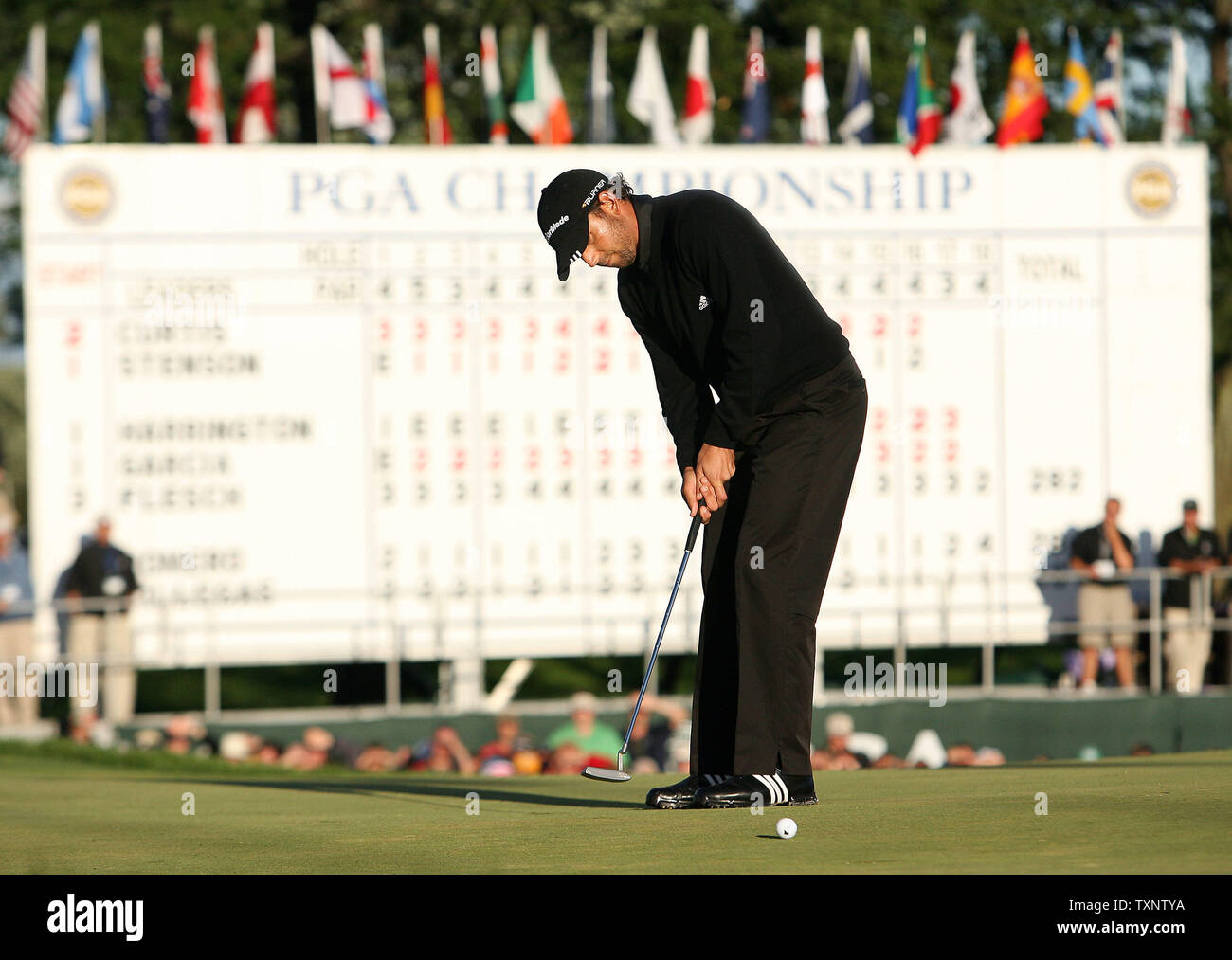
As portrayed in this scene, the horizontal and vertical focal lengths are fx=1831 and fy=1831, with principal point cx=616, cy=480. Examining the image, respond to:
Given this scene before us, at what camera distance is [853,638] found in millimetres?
15406

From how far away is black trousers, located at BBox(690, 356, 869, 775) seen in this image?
201 inches

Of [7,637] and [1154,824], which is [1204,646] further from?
[1154,824]

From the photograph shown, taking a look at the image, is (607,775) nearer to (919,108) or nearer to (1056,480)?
(1056,480)

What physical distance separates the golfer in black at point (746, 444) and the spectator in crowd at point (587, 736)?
783 cm

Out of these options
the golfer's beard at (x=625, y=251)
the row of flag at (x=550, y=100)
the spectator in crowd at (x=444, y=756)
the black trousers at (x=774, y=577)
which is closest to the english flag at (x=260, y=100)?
the row of flag at (x=550, y=100)

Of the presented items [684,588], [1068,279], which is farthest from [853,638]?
[1068,279]

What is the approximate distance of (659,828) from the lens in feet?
15.1

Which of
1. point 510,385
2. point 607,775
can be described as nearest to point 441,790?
point 607,775

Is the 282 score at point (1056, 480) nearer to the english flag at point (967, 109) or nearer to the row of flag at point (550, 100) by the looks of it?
the row of flag at point (550, 100)

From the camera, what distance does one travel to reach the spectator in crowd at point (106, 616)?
14281 mm

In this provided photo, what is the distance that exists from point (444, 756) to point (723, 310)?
27.2 ft

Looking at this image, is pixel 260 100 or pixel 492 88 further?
pixel 492 88

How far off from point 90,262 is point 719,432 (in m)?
11.4

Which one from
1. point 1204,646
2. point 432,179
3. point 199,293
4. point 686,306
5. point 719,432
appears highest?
point 432,179
